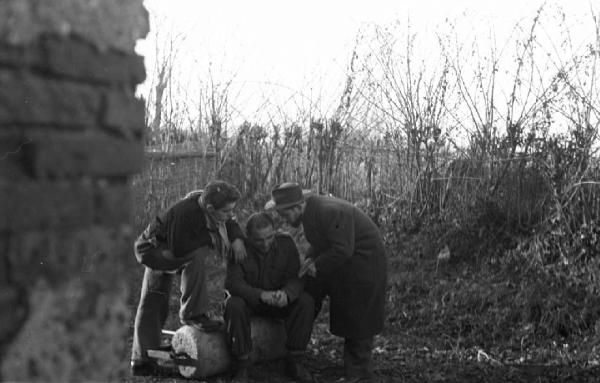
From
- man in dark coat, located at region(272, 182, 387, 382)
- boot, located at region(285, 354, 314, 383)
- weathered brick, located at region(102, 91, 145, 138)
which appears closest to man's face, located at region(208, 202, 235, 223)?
man in dark coat, located at region(272, 182, 387, 382)

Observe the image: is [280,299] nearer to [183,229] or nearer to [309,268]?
[309,268]

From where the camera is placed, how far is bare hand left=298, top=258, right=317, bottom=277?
6.72 metres

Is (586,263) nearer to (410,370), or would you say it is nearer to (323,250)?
(410,370)

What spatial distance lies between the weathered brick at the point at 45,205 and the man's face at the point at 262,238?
439cm

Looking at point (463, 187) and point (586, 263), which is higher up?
point (463, 187)

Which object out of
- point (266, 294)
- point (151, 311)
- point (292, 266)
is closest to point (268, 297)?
point (266, 294)

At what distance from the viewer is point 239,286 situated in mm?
6590

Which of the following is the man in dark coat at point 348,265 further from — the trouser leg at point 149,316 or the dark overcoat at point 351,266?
the trouser leg at point 149,316

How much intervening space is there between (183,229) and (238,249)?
0.44m

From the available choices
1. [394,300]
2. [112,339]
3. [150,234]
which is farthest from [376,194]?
[112,339]

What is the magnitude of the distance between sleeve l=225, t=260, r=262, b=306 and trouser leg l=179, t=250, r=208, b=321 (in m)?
0.22

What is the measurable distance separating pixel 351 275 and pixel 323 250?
0.33 m

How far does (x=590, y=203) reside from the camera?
29.2 ft

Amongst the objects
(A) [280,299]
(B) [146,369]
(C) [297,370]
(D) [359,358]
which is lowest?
(B) [146,369]
